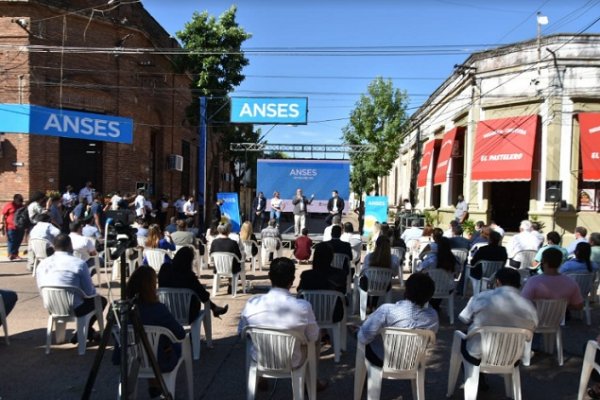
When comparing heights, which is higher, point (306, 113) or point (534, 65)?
point (534, 65)

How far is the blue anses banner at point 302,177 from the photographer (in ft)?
70.1

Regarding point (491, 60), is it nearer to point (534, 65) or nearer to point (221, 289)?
point (534, 65)

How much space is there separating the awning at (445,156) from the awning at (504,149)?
1877 mm

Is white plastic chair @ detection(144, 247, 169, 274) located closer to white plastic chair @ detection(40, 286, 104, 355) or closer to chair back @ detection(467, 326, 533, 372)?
white plastic chair @ detection(40, 286, 104, 355)

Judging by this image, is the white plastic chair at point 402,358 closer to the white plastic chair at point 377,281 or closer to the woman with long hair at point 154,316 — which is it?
the woman with long hair at point 154,316

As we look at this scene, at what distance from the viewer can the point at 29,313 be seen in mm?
7137

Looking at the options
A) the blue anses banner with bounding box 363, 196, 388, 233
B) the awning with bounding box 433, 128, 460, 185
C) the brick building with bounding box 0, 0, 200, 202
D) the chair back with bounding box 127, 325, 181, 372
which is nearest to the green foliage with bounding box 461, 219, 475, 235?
the blue anses banner with bounding box 363, 196, 388, 233

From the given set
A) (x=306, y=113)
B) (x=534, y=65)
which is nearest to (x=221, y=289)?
(x=306, y=113)

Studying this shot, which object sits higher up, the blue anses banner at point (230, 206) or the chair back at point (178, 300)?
the blue anses banner at point (230, 206)

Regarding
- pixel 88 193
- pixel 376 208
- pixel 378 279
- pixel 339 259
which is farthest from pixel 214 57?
pixel 378 279

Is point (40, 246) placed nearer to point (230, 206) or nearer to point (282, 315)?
point (282, 315)

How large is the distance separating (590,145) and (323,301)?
12320 millimetres

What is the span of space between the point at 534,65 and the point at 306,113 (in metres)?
7.05

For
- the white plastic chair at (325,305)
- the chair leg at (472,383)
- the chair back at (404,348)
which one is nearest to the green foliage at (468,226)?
the white plastic chair at (325,305)
